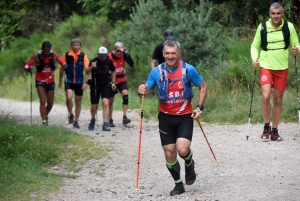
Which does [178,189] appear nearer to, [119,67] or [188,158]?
[188,158]

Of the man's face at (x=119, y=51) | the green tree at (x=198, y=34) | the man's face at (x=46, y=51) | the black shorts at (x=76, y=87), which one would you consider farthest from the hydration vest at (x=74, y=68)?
the green tree at (x=198, y=34)

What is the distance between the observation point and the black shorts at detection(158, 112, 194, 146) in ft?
26.5

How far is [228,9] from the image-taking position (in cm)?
2017

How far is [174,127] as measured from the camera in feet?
26.8

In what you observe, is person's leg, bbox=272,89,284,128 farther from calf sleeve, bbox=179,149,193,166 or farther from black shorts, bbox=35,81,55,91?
black shorts, bbox=35,81,55,91

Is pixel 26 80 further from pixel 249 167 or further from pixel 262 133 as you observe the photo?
pixel 249 167

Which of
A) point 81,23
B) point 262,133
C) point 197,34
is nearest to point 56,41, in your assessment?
point 81,23

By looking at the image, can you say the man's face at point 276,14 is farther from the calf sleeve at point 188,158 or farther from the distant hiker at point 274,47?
the calf sleeve at point 188,158

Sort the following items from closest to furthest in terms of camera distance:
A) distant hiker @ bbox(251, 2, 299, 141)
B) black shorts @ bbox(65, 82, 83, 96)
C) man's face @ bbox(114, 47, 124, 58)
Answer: distant hiker @ bbox(251, 2, 299, 141) < man's face @ bbox(114, 47, 124, 58) < black shorts @ bbox(65, 82, 83, 96)

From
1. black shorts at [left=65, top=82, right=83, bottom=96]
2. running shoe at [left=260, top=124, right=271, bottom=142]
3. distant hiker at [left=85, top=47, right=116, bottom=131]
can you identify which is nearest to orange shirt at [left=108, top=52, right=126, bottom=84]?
distant hiker at [left=85, top=47, right=116, bottom=131]

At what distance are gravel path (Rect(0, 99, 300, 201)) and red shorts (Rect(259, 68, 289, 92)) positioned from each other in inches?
38.2

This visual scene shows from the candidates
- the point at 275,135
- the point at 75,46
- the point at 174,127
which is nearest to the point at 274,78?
the point at 275,135

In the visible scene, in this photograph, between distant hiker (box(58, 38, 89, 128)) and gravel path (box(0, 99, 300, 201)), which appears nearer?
gravel path (box(0, 99, 300, 201))

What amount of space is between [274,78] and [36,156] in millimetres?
4125
